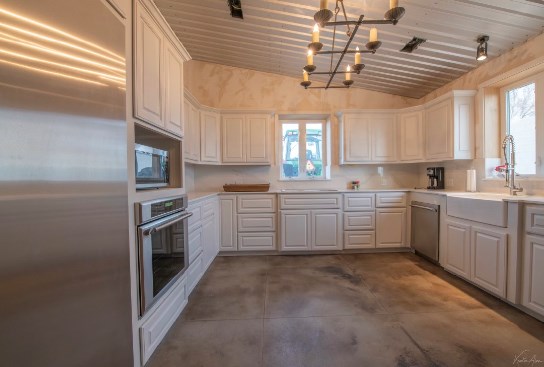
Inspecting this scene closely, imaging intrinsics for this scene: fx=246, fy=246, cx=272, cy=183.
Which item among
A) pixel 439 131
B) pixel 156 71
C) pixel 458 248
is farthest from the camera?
pixel 439 131

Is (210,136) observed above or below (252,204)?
above

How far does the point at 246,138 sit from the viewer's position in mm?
3873

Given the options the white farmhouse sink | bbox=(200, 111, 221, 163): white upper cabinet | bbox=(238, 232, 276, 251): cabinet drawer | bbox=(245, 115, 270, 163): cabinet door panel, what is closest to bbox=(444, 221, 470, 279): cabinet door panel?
the white farmhouse sink

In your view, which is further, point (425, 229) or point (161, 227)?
point (425, 229)

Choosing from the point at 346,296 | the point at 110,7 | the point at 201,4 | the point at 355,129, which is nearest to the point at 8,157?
the point at 110,7

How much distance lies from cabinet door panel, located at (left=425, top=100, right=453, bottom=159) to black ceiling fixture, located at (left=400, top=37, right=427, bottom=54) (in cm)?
91

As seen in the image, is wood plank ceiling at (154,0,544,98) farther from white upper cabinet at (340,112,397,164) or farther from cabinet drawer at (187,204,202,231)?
cabinet drawer at (187,204,202,231)

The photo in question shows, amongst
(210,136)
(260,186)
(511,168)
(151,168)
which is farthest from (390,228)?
(151,168)

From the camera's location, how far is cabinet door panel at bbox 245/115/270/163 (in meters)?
3.87

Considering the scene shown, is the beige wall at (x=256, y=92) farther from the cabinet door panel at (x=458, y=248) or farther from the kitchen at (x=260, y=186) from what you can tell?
the cabinet door panel at (x=458, y=248)

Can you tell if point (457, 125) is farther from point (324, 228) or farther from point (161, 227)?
point (161, 227)

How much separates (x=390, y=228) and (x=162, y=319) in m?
3.20

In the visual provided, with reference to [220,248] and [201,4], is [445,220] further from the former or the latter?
[201,4]

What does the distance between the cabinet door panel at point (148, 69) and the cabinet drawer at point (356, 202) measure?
276 cm
